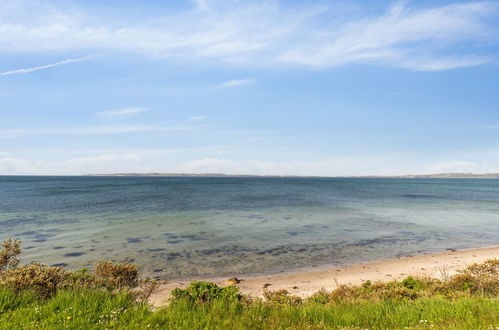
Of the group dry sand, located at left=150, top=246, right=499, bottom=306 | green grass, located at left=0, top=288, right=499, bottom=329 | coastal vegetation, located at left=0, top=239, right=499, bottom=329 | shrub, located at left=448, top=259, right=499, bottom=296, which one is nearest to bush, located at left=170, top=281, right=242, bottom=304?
coastal vegetation, located at left=0, top=239, right=499, bottom=329

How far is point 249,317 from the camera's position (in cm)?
622

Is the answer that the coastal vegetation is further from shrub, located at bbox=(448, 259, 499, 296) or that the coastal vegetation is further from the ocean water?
the ocean water

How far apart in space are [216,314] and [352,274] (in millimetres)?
12440

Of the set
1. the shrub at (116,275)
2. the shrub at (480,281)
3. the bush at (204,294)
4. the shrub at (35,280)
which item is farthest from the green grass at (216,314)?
the shrub at (480,281)

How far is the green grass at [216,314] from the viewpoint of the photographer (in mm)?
5602

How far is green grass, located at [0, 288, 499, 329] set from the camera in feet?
18.4

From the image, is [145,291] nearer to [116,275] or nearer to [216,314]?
[116,275]

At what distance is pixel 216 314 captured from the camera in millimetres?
6352

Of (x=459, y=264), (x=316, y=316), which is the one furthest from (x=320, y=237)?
(x=316, y=316)

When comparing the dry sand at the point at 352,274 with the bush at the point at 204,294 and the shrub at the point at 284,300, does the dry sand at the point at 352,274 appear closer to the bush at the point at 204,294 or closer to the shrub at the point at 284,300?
the shrub at the point at 284,300

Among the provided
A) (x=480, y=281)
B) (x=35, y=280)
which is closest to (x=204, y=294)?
(x=35, y=280)

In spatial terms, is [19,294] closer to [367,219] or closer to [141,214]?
[141,214]

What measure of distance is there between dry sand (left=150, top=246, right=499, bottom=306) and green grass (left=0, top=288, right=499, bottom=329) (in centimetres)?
553

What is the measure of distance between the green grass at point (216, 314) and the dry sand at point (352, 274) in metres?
5.53
